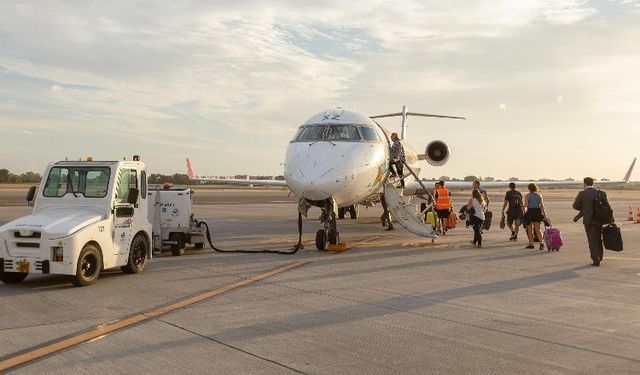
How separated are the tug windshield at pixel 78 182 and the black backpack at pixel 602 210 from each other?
955cm

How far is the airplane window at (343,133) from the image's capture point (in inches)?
598

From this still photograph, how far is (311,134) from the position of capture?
1537 cm

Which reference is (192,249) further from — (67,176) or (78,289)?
(78,289)

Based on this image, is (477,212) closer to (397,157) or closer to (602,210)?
(397,157)

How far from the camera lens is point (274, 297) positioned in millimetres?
8203

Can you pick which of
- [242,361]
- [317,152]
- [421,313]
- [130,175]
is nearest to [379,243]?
[317,152]

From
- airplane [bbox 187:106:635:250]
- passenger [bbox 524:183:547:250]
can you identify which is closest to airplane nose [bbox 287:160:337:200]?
airplane [bbox 187:106:635:250]

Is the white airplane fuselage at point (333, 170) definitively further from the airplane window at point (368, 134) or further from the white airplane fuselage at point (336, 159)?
the airplane window at point (368, 134)

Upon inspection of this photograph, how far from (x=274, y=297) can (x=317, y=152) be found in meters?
6.56

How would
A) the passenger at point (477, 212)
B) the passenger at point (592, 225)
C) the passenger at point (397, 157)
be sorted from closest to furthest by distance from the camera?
the passenger at point (592, 225), the passenger at point (477, 212), the passenger at point (397, 157)

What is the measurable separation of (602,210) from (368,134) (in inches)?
251

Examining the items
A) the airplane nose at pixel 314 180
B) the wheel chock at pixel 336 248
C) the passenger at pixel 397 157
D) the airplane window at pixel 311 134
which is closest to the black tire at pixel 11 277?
the airplane nose at pixel 314 180

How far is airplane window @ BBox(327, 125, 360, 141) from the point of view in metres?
15.2

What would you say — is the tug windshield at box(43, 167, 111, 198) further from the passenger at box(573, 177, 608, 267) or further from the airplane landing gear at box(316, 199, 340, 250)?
the passenger at box(573, 177, 608, 267)
